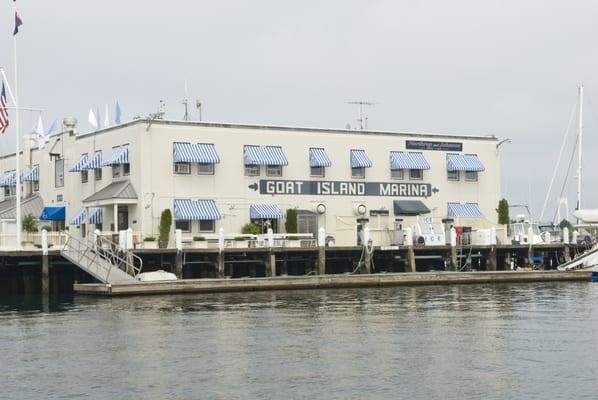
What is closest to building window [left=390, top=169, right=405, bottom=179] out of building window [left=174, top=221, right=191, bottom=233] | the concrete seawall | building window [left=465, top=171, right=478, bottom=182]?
building window [left=465, top=171, right=478, bottom=182]

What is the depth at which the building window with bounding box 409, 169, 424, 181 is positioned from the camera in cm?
6557

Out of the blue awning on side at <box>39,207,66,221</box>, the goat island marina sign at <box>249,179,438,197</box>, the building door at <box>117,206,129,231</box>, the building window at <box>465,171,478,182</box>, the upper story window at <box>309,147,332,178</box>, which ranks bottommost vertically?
the building door at <box>117,206,129,231</box>

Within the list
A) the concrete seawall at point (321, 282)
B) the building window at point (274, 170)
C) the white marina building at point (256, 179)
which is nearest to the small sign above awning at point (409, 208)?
the white marina building at point (256, 179)

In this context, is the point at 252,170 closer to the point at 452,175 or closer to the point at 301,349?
the point at 452,175

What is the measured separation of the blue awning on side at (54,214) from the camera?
65.0 metres

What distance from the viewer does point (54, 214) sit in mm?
65000

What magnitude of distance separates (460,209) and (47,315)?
1274 inches

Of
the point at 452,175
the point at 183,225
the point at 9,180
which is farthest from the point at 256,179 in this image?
the point at 9,180

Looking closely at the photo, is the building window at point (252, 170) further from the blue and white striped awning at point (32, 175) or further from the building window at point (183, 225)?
the blue and white striped awning at point (32, 175)

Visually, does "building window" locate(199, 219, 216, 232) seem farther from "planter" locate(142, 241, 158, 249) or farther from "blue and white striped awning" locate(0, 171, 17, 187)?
"blue and white striped awning" locate(0, 171, 17, 187)

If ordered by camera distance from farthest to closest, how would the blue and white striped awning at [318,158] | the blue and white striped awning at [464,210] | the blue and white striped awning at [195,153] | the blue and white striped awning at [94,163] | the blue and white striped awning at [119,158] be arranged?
the blue and white striped awning at [464,210]
the blue and white striped awning at [318,158]
the blue and white striped awning at [94,163]
the blue and white striped awning at [119,158]
the blue and white striped awning at [195,153]

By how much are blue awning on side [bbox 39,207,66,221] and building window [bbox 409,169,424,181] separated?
69.2ft

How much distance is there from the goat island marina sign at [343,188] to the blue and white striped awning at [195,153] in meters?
3.21

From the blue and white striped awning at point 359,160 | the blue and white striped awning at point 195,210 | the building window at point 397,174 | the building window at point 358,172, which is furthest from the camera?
the building window at point 397,174
